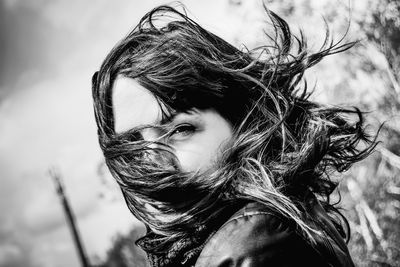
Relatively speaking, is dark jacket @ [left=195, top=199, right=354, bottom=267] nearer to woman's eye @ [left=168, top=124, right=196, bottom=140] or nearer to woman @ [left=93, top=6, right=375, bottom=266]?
woman @ [left=93, top=6, right=375, bottom=266]

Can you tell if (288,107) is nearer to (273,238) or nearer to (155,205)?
(155,205)

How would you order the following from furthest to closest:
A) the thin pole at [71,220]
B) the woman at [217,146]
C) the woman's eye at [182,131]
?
the thin pole at [71,220] < the woman's eye at [182,131] < the woman at [217,146]

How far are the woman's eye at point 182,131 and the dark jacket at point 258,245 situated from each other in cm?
41

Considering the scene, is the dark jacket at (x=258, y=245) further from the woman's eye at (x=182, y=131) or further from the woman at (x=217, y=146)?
the woman's eye at (x=182, y=131)

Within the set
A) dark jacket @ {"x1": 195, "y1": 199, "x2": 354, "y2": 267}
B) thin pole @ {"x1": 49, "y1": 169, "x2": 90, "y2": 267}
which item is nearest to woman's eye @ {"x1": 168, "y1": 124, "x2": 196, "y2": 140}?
dark jacket @ {"x1": 195, "y1": 199, "x2": 354, "y2": 267}

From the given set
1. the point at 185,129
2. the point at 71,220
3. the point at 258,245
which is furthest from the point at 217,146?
the point at 71,220

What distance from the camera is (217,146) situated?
1374mm

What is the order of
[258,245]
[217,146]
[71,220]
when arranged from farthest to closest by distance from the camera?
[71,220]
[217,146]
[258,245]

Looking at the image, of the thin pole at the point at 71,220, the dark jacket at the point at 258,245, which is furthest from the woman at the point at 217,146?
the thin pole at the point at 71,220

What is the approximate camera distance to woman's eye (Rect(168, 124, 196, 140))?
4.52 feet

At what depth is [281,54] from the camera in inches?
76.3

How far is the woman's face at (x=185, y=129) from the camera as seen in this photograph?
4.43 ft

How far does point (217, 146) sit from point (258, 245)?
0.48 metres

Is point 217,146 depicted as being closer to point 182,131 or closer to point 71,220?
point 182,131
